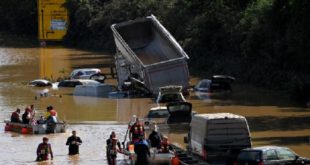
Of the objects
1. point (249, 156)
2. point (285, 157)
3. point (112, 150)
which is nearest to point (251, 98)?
point (112, 150)

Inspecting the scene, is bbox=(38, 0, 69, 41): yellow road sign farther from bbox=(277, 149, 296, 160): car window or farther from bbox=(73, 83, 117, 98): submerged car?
bbox=(277, 149, 296, 160): car window

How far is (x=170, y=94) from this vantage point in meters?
45.8

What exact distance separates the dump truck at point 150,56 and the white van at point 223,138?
22243 millimetres

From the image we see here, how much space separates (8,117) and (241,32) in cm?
2127

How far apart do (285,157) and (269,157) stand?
1.61 ft

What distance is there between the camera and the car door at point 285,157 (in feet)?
78.8

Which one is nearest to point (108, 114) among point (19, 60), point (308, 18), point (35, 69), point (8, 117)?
point (8, 117)

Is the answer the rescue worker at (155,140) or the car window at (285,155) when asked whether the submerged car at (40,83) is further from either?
the car window at (285,155)

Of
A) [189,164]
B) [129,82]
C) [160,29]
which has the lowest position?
[189,164]

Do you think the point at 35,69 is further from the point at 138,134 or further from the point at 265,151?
the point at 265,151

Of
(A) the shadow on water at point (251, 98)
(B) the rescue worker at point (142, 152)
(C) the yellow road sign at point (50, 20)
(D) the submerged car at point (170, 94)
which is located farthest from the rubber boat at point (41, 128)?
(C) the yellow road sign at point (50, 20)

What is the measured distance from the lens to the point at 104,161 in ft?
99.6

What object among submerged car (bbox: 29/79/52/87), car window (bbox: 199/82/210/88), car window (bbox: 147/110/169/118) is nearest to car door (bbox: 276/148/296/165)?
car window (bbox: 147/110/169/118)

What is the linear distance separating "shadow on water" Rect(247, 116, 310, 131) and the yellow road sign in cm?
5060
